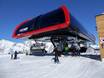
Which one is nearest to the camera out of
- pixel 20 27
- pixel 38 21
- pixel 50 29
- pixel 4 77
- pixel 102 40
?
pixel 4 77

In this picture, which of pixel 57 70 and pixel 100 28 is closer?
pixel 57 70

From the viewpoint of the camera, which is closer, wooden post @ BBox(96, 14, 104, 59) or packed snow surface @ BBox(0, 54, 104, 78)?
packed snow surface @ BBox(0, 54, 104, 78)

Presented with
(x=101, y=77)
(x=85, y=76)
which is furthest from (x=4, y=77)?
(x=101, y=77)

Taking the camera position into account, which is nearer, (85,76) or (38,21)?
(85,76)

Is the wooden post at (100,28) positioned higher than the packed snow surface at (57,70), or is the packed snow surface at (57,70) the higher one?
the wooden post at (100,28)

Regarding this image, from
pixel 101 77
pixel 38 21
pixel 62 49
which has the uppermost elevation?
pixel 38 21

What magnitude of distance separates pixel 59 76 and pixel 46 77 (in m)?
0.74

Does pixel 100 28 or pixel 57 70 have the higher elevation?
pixel 100 28

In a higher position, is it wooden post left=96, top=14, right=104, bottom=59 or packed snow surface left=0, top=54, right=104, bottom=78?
wooden post left=96, top=14, right=104, bottom=59

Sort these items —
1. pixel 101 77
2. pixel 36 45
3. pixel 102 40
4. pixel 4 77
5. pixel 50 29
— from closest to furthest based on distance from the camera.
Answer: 1. pixel 101 77
2. pixel 4 77
3. pixel 102 40
4. pixel 50 29
5. pixel 36 45

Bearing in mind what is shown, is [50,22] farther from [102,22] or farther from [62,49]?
[102,22]

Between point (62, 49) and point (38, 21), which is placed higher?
point (38, 21)

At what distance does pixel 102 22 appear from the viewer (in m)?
13.5

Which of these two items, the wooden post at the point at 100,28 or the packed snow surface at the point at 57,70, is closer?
the packed snow surface at the point at 57,70
